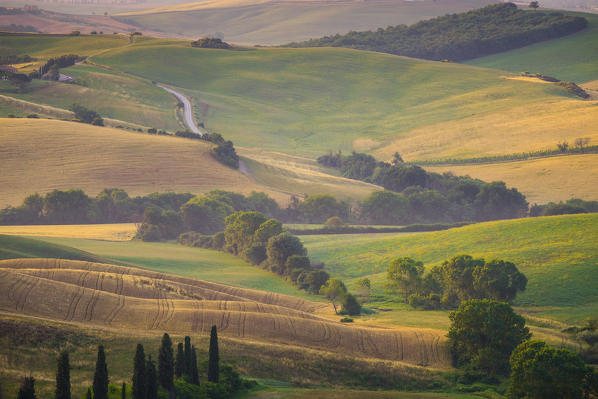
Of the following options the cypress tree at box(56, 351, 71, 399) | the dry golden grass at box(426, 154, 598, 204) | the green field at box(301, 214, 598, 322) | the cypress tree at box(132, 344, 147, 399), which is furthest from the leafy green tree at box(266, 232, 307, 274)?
the dry golden grass at box(426, 154, 598, 204)

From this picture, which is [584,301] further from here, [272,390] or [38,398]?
[38,398]

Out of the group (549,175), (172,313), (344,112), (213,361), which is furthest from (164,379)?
(344,112)

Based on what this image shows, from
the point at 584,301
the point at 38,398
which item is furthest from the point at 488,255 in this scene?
the point at 38,398

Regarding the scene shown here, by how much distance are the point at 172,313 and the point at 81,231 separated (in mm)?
50254

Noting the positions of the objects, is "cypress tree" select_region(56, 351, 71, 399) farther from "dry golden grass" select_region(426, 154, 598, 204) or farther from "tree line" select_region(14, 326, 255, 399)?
"dry golden grass" select_region(426, 154, 598, 204)

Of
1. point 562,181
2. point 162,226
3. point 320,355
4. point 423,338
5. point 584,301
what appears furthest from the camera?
point 562,181

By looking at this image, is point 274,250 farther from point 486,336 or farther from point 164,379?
point 164,379

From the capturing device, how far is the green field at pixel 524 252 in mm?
59562

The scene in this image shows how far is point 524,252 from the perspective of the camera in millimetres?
70438

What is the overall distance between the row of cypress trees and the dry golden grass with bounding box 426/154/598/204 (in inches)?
3615

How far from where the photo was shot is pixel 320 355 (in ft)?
135

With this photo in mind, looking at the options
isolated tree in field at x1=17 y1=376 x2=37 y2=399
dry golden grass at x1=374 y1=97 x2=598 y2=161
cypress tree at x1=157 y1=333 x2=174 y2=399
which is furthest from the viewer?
dry golden grass at x1=374 y1=97 x2=598 y2=161

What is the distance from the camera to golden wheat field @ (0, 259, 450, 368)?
41.5 meters

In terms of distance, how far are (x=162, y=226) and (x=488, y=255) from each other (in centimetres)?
4521
